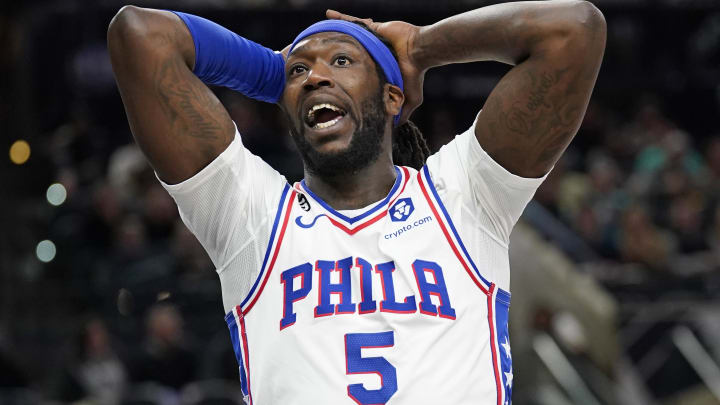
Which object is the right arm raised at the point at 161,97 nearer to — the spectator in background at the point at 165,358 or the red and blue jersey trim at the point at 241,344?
the red and blue jersey trim at the point at 241,344

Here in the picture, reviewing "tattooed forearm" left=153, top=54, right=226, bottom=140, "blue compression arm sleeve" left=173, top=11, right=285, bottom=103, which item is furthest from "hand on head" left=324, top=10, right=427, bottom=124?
"tattooed forearm" left=153, top=54, right=226, bottom=140


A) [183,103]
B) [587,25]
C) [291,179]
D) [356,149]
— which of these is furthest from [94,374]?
[587,25]

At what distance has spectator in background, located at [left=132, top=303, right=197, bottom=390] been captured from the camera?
8.24 meters

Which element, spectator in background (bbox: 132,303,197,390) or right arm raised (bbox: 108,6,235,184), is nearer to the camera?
right arm raised (bbox: 108,6,235,184)

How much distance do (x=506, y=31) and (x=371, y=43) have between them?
1.64 ft

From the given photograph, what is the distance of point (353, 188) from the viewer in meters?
3.63

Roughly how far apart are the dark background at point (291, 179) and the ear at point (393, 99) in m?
4.46

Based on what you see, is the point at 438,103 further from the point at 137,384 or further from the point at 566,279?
the point at 137,384

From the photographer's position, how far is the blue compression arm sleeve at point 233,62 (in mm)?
3406

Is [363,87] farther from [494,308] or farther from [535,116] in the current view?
[494,308]

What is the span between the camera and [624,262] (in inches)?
397

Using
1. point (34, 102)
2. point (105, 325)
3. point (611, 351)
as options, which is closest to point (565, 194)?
point (611, 351)

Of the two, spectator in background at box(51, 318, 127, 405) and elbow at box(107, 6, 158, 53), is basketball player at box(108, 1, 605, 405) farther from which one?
spectator in background at box(51, 318, 127, 405)

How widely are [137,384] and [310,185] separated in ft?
16.6
